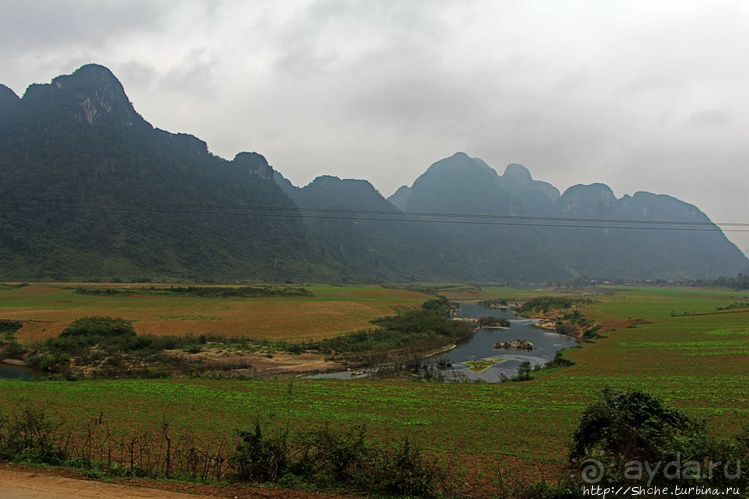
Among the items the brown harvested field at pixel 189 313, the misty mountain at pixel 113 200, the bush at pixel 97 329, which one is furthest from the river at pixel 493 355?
the misty mountain at pixel 113 200

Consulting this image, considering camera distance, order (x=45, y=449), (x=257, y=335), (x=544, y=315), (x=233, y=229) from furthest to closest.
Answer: (x=233, y=229), (x=544, y=315), (x=257, y=335), (x=45, y=449)

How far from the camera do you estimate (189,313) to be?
47625 mm

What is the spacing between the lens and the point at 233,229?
138250mm

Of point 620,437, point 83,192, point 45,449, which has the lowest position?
point 45,449

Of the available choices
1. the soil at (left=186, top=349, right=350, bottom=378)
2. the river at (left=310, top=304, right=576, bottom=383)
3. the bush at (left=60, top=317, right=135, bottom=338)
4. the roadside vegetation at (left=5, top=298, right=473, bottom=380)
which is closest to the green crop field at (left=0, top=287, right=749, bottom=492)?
the river at (left=310, top=304, right=576, bottom=383)

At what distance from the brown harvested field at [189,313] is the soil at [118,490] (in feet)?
97.8

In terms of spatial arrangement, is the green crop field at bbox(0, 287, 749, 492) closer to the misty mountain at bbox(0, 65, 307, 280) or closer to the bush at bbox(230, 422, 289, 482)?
the bush at bbox(230, 422, 289, 482)

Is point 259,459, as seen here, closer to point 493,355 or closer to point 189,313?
point 493,355

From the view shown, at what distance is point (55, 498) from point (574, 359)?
2795cm

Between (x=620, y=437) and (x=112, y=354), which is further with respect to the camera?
(x=112, y=354)

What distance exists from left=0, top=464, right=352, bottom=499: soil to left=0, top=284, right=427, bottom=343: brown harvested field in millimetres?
29817

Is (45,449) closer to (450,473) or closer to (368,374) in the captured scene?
(450,473)

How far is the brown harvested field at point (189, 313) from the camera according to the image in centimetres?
3847

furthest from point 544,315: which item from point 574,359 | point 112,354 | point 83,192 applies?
point 83,192
